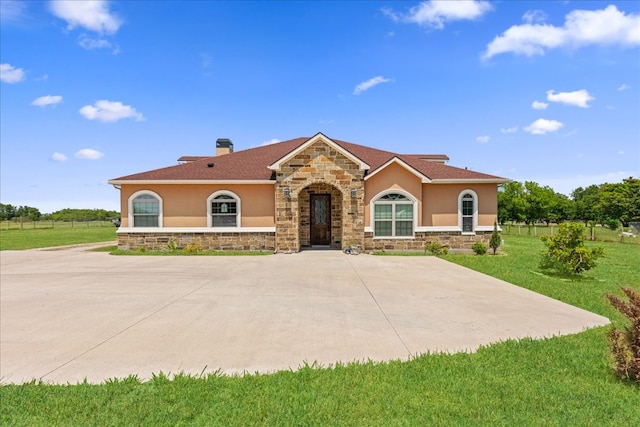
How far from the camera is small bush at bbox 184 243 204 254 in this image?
16453mm

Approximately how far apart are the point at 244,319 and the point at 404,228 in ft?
40.7

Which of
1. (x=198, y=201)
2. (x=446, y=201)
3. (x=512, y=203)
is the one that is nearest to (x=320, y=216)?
(x=198, y=201)

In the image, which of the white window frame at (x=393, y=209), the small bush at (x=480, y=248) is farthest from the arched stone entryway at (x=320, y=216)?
the small bush at (x=480, y=248)

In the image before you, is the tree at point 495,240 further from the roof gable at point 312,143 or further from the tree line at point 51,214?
the tree line at point 51,214

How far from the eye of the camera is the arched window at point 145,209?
17.2 m

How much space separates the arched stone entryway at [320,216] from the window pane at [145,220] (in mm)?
7241

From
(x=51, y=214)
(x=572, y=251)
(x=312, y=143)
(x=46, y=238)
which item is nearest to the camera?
(x=572, y=251)

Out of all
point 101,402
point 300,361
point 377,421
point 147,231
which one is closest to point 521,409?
point 377,421

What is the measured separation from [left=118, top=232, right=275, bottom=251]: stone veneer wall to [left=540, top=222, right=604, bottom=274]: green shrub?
11.7 metres

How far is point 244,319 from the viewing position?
6035 millimetres

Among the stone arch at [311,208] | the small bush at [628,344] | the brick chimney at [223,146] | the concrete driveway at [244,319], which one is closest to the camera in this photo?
the small bush at [628,344]

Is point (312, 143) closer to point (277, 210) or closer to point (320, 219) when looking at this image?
point (277, 210)

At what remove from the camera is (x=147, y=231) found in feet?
56.3

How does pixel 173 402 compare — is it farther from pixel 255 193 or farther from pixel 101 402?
pixel 255 193
